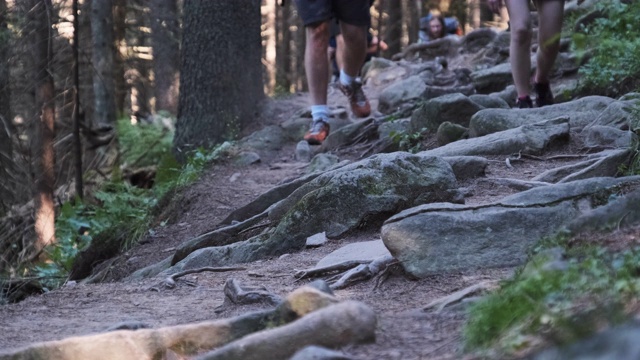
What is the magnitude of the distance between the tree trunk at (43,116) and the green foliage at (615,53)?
597cm

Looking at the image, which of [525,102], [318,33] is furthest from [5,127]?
[525,102]

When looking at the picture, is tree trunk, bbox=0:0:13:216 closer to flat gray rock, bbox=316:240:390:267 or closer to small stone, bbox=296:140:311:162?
small stone, bbox=296:140:311:162

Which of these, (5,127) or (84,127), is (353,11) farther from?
(84,127)

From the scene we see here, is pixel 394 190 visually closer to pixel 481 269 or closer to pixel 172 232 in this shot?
pixel 481 269

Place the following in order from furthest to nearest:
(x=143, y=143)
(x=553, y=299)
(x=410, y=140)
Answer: (x=143, y=143), (x=410, y=140), (x=553, y=299)

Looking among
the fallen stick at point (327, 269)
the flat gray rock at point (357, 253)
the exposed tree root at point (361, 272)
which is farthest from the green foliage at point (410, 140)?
the exposed tree root at point (361, 272)

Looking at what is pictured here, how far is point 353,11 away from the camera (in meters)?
8.12

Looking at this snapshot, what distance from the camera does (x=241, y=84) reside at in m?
10.4

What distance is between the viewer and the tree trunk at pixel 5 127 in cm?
1045

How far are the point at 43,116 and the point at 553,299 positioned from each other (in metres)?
8.98

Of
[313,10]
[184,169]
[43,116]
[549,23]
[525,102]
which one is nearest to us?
[549,23]

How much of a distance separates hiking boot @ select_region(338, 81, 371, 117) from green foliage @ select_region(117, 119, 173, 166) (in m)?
3.49

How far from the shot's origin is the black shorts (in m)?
7.85

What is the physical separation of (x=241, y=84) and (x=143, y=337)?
7254 mm
